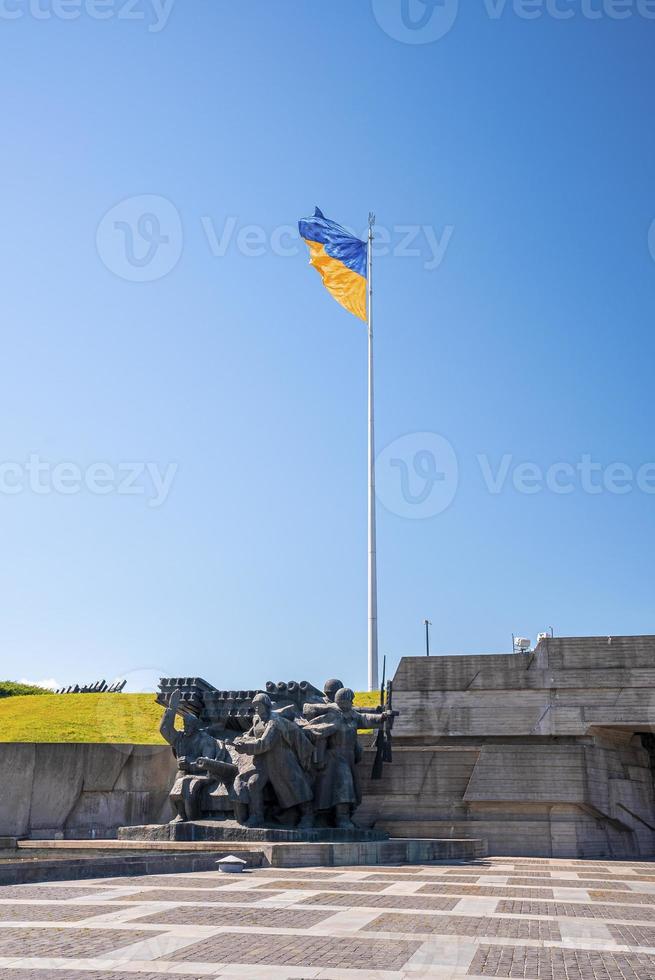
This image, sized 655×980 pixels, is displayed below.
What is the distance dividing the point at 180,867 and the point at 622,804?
36.1ft

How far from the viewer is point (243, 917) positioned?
29.2 ft

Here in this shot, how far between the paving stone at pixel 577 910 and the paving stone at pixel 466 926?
70cm

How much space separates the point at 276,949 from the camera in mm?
7207

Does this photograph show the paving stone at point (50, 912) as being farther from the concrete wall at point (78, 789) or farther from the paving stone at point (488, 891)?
the concrete wall at point (78, 789)

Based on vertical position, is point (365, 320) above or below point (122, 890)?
above

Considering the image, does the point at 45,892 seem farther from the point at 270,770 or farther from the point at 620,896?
the point at 620,896

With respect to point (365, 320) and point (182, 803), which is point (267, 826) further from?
point (365, 320)

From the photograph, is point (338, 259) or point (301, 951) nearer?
point (301, 951)

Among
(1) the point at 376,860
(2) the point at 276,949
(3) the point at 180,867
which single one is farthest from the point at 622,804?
(2) the point at 276,949

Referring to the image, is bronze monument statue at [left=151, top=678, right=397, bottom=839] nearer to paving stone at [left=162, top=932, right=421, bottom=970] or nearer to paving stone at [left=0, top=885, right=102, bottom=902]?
paving stone at [left=0, top=885, right=102, bottom=902]

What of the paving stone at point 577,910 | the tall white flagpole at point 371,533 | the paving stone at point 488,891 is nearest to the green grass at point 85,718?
the tall white flagpole at point 371,533

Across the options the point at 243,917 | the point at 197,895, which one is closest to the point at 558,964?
the point at 243,917

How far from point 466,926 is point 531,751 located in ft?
38.5

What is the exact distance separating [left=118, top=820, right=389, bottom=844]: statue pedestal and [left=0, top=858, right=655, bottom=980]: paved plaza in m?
2.97
